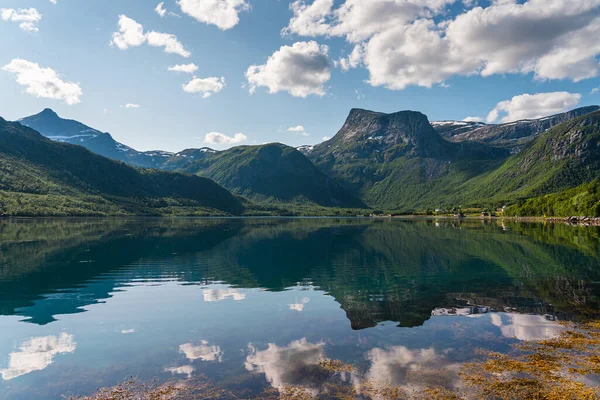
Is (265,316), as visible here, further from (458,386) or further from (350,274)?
(350,274)

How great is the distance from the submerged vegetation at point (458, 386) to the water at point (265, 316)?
2.00ft

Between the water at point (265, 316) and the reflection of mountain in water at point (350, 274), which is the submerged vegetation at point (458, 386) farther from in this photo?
the reflection of mountain in water at point (350, 274)

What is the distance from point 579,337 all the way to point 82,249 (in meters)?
79.6

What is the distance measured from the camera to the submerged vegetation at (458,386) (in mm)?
16000

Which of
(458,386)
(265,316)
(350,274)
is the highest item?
(458,386)

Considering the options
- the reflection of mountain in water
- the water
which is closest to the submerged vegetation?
the water

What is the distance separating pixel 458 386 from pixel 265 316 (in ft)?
53.7

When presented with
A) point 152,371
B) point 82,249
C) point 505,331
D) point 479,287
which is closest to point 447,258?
point 479,287

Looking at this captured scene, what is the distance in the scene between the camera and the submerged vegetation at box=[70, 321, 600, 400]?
16.0 meters

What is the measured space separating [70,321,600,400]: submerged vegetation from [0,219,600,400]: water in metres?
0.61

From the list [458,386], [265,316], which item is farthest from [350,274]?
[458,386]

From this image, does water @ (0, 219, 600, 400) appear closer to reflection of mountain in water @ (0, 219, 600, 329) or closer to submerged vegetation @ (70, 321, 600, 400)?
reflection of mountain in water @ (0, 219, 600, 329)

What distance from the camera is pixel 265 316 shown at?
2972 centimetres

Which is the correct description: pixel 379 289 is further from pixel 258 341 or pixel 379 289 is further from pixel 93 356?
pixel 93 356
